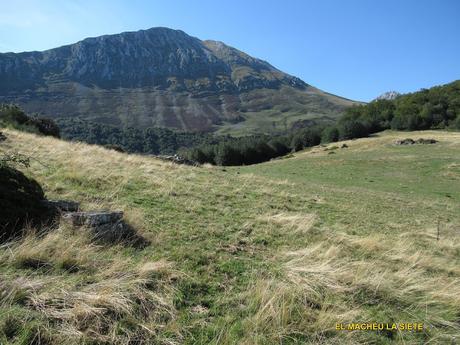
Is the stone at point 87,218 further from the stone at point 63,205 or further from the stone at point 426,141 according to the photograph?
the stone at point 426,141

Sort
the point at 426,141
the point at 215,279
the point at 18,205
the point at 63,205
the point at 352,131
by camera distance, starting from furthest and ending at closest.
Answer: the point at 352,131
the point at 426,141
the point at 63,205
the point at 18,205
the point at 215,279

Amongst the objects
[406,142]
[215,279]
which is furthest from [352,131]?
[215,279]

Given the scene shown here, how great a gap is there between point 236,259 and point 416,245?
5.80 meters

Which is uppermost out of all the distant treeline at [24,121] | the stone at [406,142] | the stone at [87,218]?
the distant treeline at [24,121]

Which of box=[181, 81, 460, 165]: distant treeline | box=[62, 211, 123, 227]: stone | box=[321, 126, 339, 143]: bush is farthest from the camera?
box=[321, 126, 339, 143]: bush

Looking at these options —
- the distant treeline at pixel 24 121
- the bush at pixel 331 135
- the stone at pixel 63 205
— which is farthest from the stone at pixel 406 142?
the stone at pixel 63 205

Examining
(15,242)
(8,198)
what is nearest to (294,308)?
(15,242)

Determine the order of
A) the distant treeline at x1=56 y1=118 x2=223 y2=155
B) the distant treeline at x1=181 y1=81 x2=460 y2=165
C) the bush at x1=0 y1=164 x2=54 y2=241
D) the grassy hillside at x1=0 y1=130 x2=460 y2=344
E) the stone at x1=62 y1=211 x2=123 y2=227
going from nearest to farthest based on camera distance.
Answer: the grassy hillside at x1=0 y1=130 x2=460 y2=344 → the bush at x1=0 y1=164 x2=54 y2=241 → the stone at x1=62 y1=211 x2=123 y2=227 → the distant treeline at x1=181 y1=81 x2=460 y2=165 → the distant treeline at x1=56 y1=118 x2=223 y2=155

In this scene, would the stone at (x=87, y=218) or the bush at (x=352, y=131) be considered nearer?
the stone at (x=87, y=218)

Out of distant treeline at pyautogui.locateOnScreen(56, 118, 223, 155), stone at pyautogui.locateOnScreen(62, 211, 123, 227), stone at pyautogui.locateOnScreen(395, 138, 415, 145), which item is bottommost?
distant treeline at pyautogui.locateOnScreen(56, 118, 223, 155)

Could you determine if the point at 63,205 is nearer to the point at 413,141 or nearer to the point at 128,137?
the point at 413,141

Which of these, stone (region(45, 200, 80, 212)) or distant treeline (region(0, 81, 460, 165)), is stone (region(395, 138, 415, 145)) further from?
stone (region(45, 200, 80, 212))

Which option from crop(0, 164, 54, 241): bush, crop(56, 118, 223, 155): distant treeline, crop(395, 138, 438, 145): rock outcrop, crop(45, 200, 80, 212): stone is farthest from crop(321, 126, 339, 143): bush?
crop(0, 164, 54, 241): bush

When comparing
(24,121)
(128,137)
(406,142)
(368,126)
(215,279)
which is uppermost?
(368,126)
